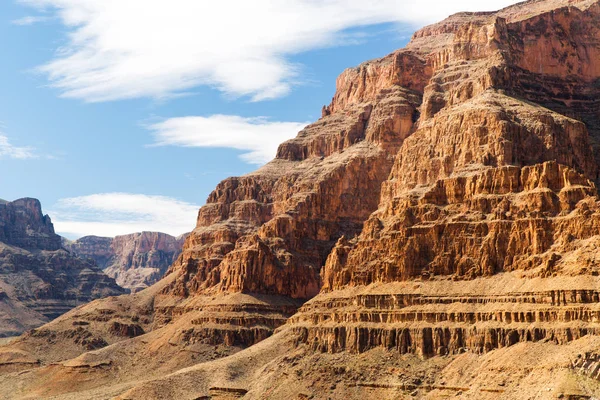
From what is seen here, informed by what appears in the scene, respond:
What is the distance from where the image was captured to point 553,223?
628ft

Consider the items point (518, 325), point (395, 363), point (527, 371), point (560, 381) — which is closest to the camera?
point (560, 381)

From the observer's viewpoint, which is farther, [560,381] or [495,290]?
[495,290]

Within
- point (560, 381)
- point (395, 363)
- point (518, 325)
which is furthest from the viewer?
point (395, 363)

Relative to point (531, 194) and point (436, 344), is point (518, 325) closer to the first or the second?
point (436, 344)

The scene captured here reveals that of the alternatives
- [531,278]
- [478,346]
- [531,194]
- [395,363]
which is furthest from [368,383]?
[531,194]

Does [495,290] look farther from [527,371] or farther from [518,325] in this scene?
[527,371]

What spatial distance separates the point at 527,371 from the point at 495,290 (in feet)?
88.9

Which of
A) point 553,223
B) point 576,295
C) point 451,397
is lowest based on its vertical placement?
point 451,397

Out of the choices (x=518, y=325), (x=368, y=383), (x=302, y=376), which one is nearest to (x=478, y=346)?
(x=518, y=325)

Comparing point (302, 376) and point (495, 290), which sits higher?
point (495, 290)

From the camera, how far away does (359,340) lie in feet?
647

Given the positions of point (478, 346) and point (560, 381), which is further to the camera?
point (478, 346)

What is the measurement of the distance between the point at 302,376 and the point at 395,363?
16850mm

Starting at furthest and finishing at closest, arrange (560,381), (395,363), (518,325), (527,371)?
1. (395,363)
2. (518,325)
3. (527,371)
4. (560,381)
